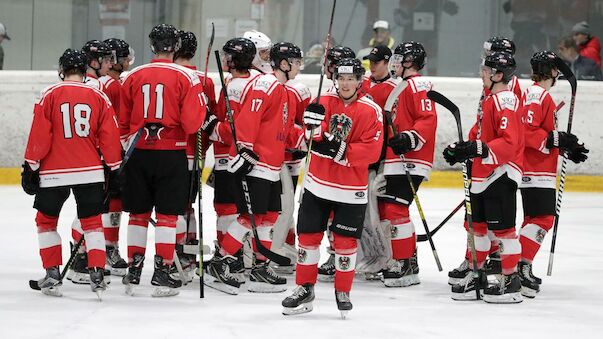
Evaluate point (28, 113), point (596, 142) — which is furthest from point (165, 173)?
point (596, 142)

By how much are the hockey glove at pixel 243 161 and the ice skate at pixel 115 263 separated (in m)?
0.96

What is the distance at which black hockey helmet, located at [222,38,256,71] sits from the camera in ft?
18.9

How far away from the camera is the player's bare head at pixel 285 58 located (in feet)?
→ 19.6

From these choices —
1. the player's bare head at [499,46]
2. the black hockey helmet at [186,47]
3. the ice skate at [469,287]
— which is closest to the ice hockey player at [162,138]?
the black hockey helmet at [186,47]

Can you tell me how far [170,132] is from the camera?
5.56 m

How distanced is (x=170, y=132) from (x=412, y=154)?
1376 mm

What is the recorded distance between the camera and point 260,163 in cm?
580

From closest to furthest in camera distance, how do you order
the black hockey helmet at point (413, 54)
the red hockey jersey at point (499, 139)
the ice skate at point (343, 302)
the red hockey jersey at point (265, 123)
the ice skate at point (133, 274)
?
the ice skate at point (343, 302)
the red hockey jersey at point (499, 139)
the ice skate at point (133, 274)
the red hockey jersey at point (265, 123)
the black hockey helmet at point (413, 54)

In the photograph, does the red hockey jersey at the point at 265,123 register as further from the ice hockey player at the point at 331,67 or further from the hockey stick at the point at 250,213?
the ice hockey player at the point at 331,67

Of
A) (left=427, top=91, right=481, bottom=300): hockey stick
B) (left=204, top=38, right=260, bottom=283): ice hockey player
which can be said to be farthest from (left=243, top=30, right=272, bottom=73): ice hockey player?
(left=427, top=91, right=481, bottom=300): hockey stick

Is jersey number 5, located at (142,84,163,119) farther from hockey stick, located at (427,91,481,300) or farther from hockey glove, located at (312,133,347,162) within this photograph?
hockey stick, located at (427,91,481,300)

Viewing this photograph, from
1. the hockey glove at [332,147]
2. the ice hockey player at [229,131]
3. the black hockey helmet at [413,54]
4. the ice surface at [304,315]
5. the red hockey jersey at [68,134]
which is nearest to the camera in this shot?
the ice surface at [304,315]

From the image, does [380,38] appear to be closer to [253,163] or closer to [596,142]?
[596,142]

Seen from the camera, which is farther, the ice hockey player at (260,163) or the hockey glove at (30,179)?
the ice hockey player at (260,163)
